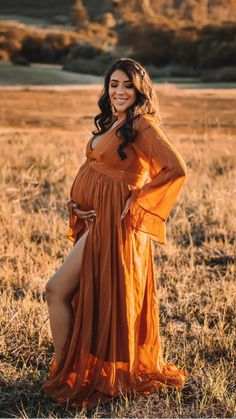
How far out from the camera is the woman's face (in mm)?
2791

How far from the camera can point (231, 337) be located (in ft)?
11.9

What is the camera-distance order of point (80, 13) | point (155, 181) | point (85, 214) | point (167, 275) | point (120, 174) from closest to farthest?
point (155, 181) → point (120, 174) → point (85, 214) → point (167, 275) → point (80, 13)

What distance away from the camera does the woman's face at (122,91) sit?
2791mm

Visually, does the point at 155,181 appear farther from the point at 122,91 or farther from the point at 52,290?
the point at 52,290

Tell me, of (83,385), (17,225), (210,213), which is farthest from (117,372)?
(210,213)

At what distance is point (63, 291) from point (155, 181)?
2.41 ft

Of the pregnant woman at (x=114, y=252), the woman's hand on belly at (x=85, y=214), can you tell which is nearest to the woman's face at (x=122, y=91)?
→ the pregnant woman at (x=114, y=252)

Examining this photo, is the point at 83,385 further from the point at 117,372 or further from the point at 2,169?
the point at 2,169

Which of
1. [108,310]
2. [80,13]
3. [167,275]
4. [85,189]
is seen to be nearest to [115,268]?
[108,310]

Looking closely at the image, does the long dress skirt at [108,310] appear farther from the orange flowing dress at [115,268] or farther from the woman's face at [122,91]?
the woman's face at [122,91]

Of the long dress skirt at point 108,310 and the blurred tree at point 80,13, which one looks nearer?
the long dress skirt at point 108,310

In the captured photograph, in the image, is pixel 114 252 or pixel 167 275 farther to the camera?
pixel 167 275

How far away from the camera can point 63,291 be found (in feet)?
9.41

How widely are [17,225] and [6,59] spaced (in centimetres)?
619
